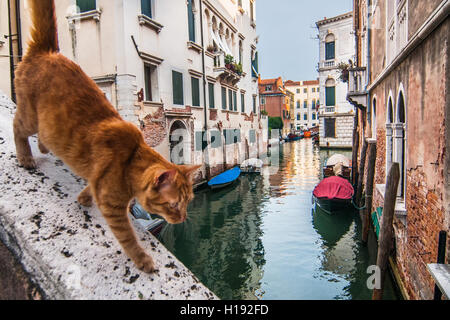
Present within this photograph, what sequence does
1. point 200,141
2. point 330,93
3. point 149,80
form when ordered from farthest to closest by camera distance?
point 330,93
point 200,141
point 149,80

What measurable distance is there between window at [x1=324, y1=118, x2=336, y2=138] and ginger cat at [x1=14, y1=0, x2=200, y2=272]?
30906 mm

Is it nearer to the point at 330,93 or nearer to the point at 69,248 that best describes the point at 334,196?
the point at 69,248

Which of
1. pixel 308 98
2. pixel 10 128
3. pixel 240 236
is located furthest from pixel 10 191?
pixel 308 98

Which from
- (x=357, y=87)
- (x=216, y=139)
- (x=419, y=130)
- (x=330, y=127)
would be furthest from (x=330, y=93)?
(x=419, y=130)

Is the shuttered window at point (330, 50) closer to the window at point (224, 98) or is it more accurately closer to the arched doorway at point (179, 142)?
the window at point (224, 98)

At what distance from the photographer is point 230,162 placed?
59.1 ft

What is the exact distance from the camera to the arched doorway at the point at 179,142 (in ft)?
41.1

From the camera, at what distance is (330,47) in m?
30.3

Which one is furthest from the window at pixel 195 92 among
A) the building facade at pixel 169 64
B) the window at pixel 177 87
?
the window at pixel 177 87

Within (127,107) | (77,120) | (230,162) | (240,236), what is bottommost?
(240,236)

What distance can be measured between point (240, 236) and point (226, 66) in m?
10.6

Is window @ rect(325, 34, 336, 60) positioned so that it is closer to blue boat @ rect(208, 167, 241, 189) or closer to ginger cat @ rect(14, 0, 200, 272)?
blue boat @ rect(208, 167, 241, 189)

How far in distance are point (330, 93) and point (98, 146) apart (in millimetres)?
31996
